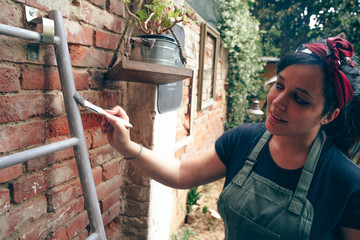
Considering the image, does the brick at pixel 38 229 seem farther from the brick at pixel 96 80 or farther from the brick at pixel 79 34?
the brick at pixel 79 34

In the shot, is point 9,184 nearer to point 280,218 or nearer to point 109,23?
point 109,23

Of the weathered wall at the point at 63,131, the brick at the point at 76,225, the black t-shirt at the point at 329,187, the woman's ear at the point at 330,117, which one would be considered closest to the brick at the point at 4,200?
the weathered wall at the point at 63,131

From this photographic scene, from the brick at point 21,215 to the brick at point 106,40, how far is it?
2.30 ft

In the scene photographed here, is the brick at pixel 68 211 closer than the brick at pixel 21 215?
No

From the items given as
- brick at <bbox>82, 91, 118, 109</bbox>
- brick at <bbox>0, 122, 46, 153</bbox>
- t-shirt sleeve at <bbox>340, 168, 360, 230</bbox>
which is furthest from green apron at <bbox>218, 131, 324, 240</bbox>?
brick at <bbox>0, 122, 46, 153</bbox>

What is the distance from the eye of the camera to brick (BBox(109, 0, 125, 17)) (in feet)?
3.88

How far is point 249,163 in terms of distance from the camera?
1.14m

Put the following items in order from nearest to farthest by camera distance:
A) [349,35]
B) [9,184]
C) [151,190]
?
[9,184] < [151,190] < [349,35]

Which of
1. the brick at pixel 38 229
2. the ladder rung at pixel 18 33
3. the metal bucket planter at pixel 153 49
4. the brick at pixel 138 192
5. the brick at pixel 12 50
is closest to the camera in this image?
the ladder rung at pixel 18 33

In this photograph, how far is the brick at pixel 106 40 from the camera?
1.12m

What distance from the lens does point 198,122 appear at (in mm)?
3148

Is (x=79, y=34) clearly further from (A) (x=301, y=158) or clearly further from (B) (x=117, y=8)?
(A) (x=301, y=158)

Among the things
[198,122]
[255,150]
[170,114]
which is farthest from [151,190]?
[198,122]

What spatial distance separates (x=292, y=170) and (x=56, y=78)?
1036 mm
